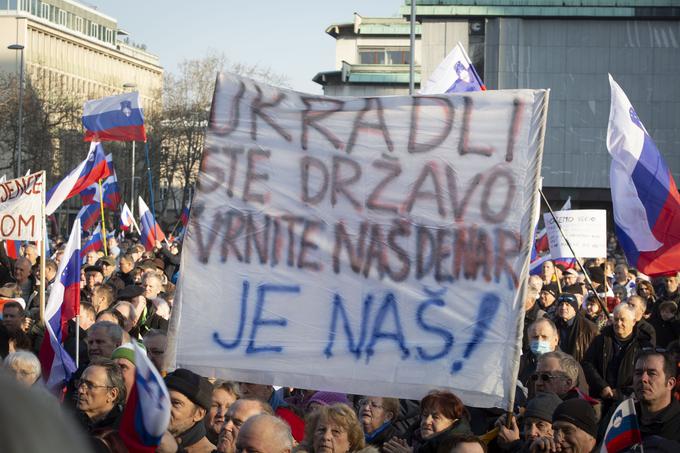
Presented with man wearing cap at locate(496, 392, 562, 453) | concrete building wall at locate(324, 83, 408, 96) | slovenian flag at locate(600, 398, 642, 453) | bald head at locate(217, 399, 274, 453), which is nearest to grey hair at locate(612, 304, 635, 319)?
man wearing cap at locate(496, 392, 562, 453)

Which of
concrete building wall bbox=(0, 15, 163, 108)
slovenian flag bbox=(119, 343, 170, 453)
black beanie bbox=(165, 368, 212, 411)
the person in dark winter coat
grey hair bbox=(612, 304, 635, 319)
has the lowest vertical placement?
the person in dark winter coat

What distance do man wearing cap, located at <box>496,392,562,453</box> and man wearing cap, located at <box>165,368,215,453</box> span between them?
127 centimetres

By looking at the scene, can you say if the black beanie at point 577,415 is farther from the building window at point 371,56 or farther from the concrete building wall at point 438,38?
the building window at point 371,56

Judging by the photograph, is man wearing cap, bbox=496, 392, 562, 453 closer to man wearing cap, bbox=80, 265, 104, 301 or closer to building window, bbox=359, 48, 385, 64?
man wearing cap, bbox=80, 265, 104, 301

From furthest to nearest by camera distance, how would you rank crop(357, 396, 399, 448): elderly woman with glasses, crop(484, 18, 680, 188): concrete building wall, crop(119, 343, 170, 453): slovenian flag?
crop(484, 18, 680, 188): concrete building wall < crop(357, 396, 399, 448): elderly woman with glasses < crop(119, 343, 170, 453): slovenian flag

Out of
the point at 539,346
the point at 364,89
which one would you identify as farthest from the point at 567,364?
the point at 364,89

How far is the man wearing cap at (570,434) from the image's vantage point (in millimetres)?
4930

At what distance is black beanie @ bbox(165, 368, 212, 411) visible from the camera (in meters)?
5.40

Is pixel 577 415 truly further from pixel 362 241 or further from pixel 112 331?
pixel 112 331

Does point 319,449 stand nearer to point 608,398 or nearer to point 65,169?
point 608,398

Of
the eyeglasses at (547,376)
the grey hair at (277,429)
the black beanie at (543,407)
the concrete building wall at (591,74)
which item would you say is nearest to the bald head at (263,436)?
the grey hair at (277,429)

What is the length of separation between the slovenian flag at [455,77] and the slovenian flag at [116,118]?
11.3m

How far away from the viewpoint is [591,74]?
59219 millimetres

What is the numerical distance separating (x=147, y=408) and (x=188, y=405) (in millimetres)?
1594
